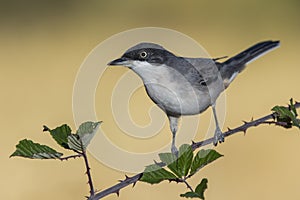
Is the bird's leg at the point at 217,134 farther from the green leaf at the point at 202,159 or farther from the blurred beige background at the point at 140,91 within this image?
the blurred beige background at the point at 140,91

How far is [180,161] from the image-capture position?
834 mm

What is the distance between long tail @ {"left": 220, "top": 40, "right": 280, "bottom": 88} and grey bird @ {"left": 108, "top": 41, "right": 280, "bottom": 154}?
0.9 inches

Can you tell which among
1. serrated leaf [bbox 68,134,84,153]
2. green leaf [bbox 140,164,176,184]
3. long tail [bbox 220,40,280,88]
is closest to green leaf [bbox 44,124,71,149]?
serrated leaf [bbox 68,134,84,153]

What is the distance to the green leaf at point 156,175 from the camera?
0.82 metres

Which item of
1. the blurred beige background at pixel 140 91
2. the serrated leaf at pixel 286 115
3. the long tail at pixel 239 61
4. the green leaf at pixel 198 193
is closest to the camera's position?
the green leaf at pixel 198 193

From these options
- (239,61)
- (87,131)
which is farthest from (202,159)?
(239,61)

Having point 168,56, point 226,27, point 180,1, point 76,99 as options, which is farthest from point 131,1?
point 76,99

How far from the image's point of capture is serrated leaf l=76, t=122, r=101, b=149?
34.8 inches

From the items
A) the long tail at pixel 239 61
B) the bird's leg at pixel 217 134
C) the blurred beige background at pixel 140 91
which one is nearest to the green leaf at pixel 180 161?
the bird's leg at pixel 217 134

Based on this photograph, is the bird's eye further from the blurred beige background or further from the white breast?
the blurred beige background

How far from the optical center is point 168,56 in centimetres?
114

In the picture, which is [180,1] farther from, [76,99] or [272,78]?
[76,99]

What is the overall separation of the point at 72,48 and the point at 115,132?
32.8 inches

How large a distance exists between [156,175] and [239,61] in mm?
600
